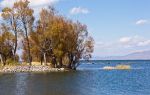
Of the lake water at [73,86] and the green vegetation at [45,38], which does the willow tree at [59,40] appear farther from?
the lake water at [73,86]

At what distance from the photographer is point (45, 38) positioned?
103812 mm

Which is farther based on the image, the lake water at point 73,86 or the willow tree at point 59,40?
the willow tree at point 59,40

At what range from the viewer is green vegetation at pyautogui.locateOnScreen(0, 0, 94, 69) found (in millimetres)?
102062

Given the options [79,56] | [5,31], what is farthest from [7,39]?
[79,56]

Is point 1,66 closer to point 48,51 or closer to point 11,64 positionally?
point 11,64

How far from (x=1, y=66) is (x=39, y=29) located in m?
14.0

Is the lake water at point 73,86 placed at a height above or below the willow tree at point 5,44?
below

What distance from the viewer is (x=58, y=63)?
10956cm

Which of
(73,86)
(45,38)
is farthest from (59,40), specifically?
(73,86)

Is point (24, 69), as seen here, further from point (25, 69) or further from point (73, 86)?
point (73, 86)

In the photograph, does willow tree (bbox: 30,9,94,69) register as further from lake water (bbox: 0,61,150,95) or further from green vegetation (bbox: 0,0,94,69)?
lake water (bbox: 0,61,150,95)

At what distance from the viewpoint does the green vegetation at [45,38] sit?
335ft

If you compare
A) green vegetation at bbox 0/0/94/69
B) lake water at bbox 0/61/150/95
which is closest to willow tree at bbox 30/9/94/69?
green vegetation at bbox 0/0/94/69

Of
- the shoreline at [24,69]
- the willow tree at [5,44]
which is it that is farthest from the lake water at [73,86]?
the willow tree at [5,44]
